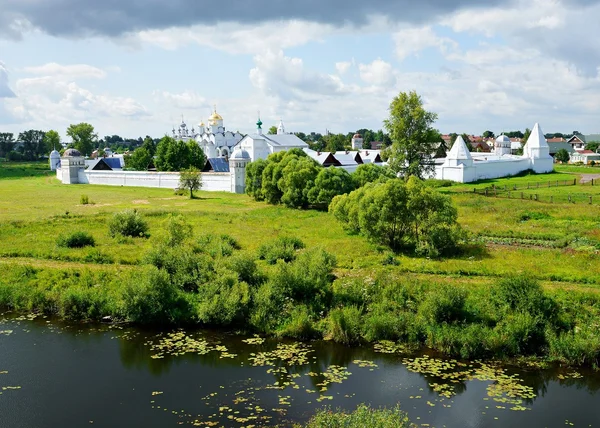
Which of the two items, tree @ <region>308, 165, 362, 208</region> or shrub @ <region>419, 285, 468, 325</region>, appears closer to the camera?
shrub @ <region>419, 285, 468, 325</region>

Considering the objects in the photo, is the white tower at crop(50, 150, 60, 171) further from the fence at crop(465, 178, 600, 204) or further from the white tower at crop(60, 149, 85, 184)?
the fence at crop(465, 178, 600, 204)

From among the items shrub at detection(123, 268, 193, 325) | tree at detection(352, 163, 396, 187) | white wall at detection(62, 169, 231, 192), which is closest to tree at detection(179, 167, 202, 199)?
white wall at detection(62, 169, 231, 192)

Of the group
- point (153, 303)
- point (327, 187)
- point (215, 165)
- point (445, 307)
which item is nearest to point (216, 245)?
point (153, 303)

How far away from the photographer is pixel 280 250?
1936 cm

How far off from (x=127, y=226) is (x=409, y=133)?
23.8 meters

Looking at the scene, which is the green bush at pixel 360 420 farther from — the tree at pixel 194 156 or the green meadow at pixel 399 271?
the tree at pixel 194 156

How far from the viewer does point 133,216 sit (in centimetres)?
2461

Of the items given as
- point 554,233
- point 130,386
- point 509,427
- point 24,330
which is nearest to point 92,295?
point 24,330

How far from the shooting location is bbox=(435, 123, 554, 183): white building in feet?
157

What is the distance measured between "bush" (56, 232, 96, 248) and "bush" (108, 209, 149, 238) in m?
1.69

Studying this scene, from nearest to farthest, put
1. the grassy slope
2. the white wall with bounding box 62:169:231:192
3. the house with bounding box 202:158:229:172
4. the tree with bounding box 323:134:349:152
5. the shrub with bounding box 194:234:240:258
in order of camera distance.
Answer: the grassy slope
the shrub with bounding box 194:234:240:258
the white wall with bounding box 62:169:231:192
the house with bounding box 202:158:229:172
the tree with bounding box 323:134:349:152

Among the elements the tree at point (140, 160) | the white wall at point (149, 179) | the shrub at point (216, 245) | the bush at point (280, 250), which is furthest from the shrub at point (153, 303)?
the tree at point (140, 160)

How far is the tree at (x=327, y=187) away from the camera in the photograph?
31.4 m

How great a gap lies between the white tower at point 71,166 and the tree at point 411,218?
4441 cm
